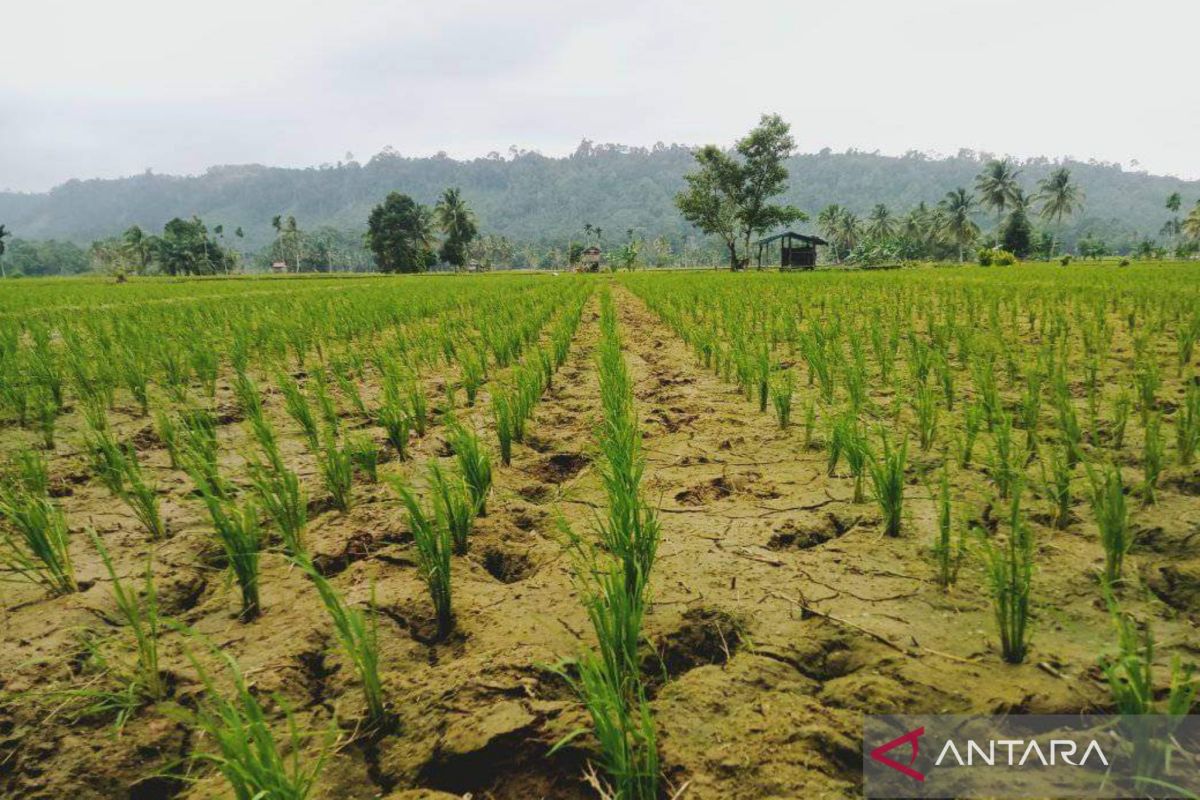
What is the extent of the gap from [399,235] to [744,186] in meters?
38.3

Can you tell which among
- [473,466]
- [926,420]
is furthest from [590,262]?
[473,466]

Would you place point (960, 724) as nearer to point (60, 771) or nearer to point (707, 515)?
point (707, 515)

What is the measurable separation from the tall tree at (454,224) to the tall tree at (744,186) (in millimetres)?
31032

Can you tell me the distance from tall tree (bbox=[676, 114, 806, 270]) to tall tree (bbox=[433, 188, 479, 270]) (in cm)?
3103

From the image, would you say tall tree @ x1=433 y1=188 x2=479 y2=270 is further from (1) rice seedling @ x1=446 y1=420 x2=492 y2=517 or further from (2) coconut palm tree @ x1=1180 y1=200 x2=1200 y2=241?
(2) coconut palm tree @ x1=1180 y1=200 x2=1200 y2=241

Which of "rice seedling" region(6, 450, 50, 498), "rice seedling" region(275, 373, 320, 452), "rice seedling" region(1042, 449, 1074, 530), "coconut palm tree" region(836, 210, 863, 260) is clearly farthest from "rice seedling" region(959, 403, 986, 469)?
"coconut palm tree" region(836, 210, 863, 260)

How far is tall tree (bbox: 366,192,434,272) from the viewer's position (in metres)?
58.9

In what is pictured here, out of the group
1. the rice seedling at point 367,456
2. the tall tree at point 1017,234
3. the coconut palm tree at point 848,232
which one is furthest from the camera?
the coconut palm tree at point 848,232

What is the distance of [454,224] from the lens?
198 feet

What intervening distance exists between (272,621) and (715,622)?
123cm

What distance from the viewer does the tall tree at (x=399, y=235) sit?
5888cm

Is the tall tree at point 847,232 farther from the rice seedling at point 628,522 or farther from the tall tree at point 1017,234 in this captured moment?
the rice seedling at point 628,522

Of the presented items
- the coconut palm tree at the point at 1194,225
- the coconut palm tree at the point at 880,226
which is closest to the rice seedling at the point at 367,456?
the coconut palm tree at the point at 1194,225

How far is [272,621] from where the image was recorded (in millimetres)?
1546
